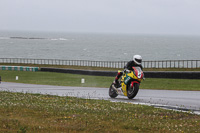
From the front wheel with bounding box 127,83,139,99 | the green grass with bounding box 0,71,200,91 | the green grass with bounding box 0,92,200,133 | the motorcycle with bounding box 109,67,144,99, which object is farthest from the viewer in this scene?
the green grass with bounding box 0,71,200,91

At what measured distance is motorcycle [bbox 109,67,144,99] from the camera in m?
15.2

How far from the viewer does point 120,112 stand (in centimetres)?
1152

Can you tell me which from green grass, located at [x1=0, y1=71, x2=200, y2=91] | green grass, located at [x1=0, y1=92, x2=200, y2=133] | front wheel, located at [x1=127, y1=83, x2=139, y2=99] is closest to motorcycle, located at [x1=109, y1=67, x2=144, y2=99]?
front wheel, located at [x1=127, y1=83, x2=139, y2=99]

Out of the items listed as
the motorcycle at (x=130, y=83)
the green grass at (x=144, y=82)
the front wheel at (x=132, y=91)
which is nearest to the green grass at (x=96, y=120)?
the motorcycle at (x=130, y=83)

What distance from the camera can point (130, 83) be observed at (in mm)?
15727

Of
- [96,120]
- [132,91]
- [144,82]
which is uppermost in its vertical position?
[144,82]

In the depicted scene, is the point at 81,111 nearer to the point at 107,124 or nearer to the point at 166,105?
the point at 107,124

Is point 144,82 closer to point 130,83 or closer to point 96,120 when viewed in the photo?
point 130,83

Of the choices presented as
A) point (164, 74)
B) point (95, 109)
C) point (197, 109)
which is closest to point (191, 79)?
point (164, 74)

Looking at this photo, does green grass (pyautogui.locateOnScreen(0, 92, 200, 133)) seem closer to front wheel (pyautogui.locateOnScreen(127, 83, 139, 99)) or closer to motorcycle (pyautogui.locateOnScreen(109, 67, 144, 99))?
motorcycle (pyautogui.locateOnScreen(109, 67, 144, 99))

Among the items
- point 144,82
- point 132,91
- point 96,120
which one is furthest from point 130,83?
point 144,82

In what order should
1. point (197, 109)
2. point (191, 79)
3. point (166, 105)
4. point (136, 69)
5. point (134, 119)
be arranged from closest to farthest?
point (134, 119), point (197, 109), point (166, 105), point (136, 69), point (191, 79)

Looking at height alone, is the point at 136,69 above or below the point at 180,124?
above

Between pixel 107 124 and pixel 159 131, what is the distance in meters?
1.41
